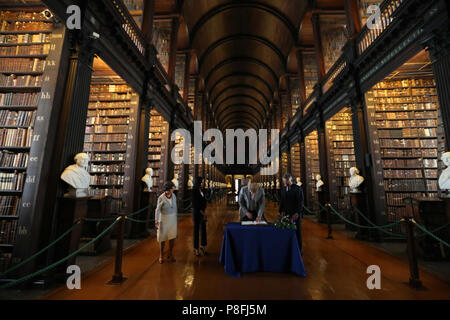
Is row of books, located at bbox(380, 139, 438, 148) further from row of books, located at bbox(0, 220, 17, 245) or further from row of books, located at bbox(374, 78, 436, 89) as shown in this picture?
row of books, located at bbox(0, 220, 17, 245)

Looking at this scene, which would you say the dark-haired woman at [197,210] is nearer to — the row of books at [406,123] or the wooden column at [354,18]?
the row of books at [406,123]

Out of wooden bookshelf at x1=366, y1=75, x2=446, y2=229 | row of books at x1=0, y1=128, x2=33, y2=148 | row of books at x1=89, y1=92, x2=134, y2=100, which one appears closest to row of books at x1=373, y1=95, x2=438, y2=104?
wooden bookshelf at x1=366, y1=75, x2=446, y2=229

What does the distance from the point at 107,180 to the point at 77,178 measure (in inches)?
111

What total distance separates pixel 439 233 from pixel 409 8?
390cm

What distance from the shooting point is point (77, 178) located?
2.72m

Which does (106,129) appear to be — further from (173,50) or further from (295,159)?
(295,159)

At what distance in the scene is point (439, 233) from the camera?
3402mm

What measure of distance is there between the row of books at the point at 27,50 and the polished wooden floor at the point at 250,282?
3.34 m

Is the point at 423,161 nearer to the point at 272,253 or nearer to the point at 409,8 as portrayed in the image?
the point at 409,8

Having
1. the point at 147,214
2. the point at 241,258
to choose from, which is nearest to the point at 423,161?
the point at 241,258

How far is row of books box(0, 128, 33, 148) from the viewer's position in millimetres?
2828

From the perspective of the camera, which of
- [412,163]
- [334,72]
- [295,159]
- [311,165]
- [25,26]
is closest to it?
[25,26]

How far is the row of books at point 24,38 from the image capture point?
313cm

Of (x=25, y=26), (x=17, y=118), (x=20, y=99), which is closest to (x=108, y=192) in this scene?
(x=17, y=118)
